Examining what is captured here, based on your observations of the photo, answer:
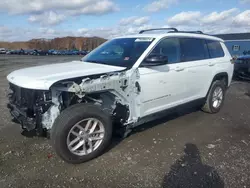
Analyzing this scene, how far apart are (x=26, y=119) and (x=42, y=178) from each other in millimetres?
837

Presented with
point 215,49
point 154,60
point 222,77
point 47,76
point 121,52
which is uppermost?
point 215,49

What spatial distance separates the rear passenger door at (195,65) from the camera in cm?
469

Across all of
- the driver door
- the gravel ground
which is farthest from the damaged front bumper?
the driver door

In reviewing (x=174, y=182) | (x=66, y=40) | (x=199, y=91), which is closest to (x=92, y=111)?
(x=174, y=182)

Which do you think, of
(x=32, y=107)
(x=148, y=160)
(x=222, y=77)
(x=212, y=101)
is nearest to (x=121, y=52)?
(x=32, y=107)

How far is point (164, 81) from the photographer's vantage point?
13.6ft

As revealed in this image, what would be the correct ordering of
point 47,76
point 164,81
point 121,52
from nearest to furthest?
1. point 47,76
2. point 164,81
3. point 121,52

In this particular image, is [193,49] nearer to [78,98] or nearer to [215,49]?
[215,49]

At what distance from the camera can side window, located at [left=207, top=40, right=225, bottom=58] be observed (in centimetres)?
546

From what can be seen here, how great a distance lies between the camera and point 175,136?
14.6 ft

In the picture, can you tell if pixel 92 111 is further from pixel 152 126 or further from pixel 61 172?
pixel 152 126

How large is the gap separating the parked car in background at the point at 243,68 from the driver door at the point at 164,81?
24.6ft

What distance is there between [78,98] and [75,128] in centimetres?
45

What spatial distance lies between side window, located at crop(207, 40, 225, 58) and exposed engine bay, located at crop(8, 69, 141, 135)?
260cm
